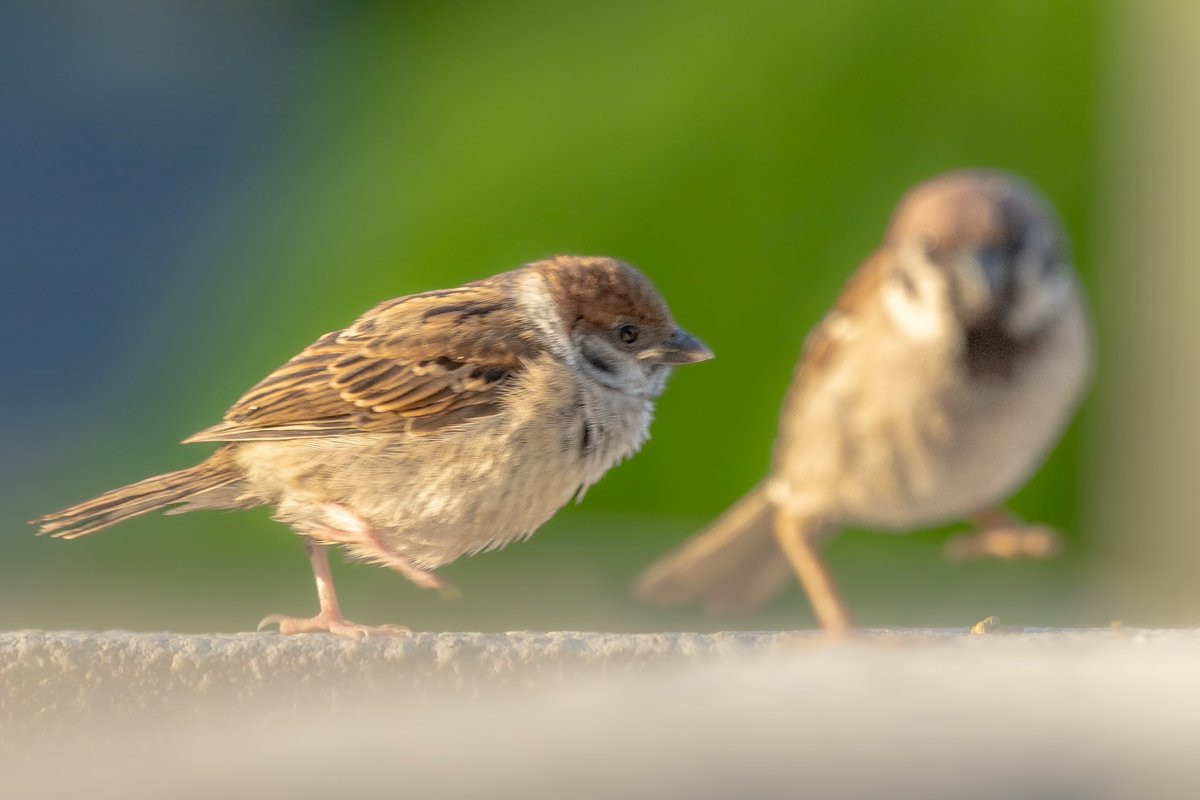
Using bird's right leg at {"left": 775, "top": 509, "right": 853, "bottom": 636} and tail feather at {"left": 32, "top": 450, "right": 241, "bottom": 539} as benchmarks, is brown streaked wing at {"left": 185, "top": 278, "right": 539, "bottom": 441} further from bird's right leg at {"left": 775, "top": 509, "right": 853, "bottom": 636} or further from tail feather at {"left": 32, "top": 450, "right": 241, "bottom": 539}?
bird's right leg at {"left": 775, "top": 509, "right": 853, "bottom": 636}

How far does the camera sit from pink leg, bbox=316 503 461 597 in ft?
5.95

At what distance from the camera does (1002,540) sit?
7.89ft

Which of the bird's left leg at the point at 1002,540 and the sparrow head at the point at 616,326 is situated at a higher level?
the sparrow head at the point at 616,326

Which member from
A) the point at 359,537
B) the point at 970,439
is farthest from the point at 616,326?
the point at 970,439

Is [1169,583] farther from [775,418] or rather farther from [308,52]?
[308,52]

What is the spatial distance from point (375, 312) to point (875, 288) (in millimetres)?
811

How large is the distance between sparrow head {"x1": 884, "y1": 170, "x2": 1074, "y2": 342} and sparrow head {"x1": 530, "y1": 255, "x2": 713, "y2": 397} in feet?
1.21

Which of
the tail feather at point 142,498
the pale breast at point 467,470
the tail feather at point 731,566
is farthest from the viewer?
the tail feather at point 731,566

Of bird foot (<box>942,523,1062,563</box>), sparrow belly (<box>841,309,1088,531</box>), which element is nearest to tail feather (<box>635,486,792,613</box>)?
sparrow belly (<box>841,309,1088,531</box>)

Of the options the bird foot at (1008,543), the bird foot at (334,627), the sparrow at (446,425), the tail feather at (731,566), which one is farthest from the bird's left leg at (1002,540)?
the bird foot at (334,627)

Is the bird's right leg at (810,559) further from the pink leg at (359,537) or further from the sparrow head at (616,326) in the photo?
the pink leg at (359,537)

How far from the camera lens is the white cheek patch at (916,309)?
228 cm

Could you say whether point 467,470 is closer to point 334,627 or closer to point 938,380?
point 334,627

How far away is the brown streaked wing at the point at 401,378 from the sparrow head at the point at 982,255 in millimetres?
539
